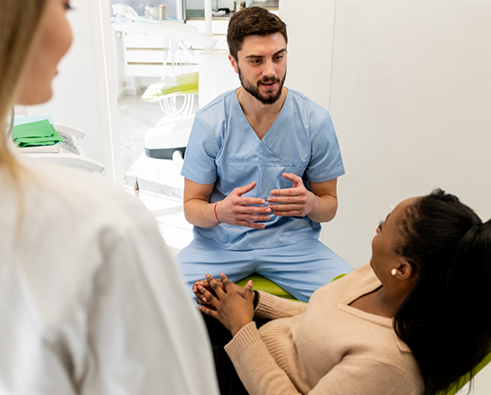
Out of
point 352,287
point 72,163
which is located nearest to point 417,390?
point 352,287

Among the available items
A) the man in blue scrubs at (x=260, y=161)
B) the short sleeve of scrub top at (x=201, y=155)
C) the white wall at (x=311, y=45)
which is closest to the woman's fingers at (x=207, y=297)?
the man in blue scrubs at (x=260, y=161)

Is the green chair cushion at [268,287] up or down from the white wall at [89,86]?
down

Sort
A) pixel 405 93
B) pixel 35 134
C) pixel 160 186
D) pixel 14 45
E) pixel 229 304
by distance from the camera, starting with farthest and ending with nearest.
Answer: pixel 160 186 < pixel 405 93 < pixel 35 134 < pixel 229 304 < pixel 14 45

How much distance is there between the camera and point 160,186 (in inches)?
130

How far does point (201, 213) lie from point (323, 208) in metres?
0.41

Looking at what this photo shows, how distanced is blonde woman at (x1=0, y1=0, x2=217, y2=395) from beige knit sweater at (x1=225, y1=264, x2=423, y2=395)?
564mm

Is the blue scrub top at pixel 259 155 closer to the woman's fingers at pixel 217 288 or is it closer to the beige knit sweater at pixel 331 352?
the woman's fingers at pixel 217 288

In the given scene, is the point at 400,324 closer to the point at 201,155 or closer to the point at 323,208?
the point at 323,208

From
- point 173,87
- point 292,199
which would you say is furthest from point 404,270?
point 173,87

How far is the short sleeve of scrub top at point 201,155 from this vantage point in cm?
159

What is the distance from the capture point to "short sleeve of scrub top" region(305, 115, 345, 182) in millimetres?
1607

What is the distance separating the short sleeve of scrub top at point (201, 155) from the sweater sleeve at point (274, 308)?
1.66 ft

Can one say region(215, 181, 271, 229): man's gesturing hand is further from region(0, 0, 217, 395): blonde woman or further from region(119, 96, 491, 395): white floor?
region(0, 0, 217, 395): blonde woman

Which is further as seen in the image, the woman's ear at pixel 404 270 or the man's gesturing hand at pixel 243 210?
the man's gesturing hand at pixel 243 210
